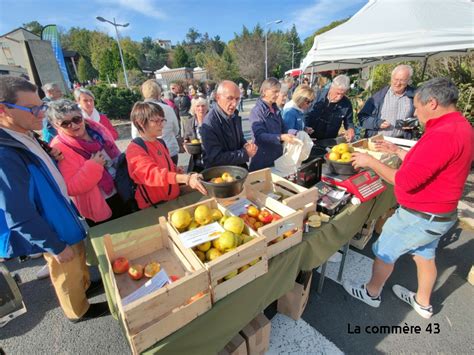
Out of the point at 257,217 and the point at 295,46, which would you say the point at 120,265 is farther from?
the point at 295,46

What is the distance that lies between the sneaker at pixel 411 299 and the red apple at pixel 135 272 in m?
2.57

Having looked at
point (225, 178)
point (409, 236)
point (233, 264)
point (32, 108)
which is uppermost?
point (32, 108)

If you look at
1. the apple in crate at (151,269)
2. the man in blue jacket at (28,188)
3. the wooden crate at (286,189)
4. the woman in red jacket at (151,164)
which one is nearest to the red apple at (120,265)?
the apple in crate at (151,269)

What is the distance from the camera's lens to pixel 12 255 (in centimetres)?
156

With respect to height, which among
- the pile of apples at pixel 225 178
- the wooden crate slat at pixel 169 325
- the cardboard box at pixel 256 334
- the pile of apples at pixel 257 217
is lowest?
the cardboard box at pixel 256 334

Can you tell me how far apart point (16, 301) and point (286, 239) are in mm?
1605

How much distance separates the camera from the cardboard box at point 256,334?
5.72ft

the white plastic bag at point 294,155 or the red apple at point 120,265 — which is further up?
the white plastic bag at point 294,155

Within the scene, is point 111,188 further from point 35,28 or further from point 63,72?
point 35,28

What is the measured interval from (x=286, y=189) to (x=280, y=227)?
0.69m

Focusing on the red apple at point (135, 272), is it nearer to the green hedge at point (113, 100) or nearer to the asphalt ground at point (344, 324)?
the asphalt ground at point (344, 324)

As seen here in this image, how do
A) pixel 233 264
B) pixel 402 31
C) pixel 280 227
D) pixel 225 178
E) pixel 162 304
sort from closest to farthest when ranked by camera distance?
pixel 162 304, pixel 233 264, pixel 280 227, pixel 225 178, pixel 402 31

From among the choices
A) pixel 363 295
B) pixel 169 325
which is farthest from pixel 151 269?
pixel 363 295

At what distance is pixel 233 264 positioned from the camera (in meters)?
1.26
